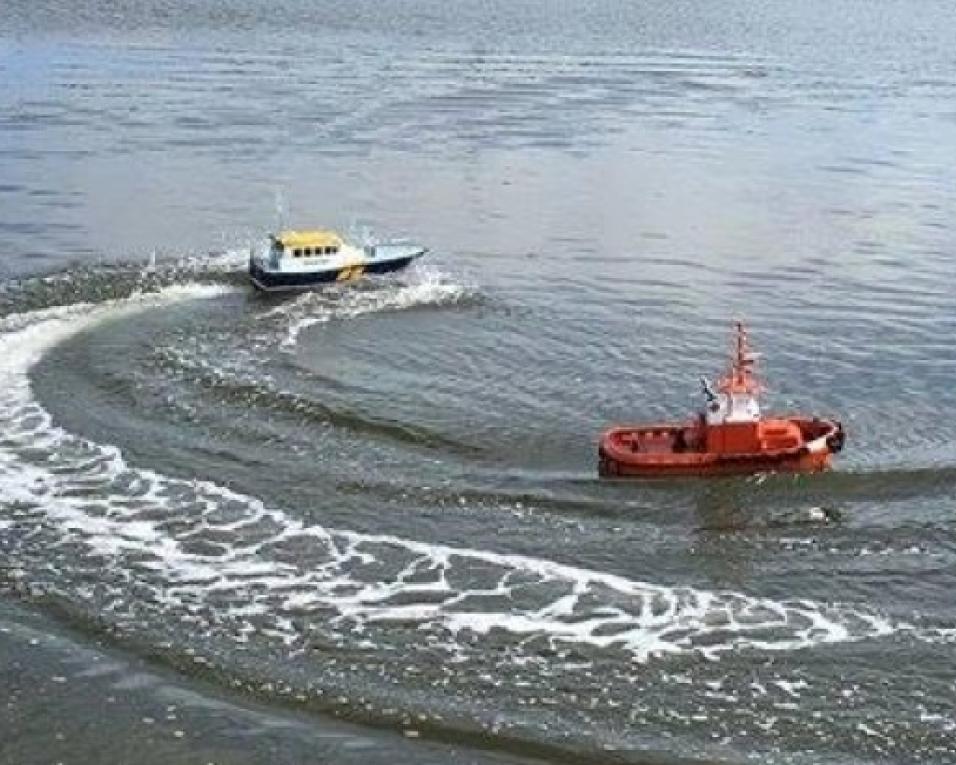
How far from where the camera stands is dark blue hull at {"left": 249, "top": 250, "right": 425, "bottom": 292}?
56656 mm

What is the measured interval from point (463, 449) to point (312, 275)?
61.2 ft

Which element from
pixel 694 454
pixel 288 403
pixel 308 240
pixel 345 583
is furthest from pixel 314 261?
pixel 345 583

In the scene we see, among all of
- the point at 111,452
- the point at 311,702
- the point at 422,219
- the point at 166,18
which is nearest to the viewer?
the point at 311,702

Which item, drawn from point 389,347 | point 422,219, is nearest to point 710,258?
point 422,219

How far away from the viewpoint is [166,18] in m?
145

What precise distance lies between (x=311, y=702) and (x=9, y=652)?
5.89 m

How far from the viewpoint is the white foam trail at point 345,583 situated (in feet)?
101

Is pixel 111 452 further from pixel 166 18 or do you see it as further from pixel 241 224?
pixel 166 18

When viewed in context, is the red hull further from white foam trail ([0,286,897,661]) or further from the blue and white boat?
the blue and white boat

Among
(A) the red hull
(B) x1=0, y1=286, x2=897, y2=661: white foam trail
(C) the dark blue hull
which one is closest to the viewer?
(B) x1=0, y1=286, x2=897, y2=661: white foam trail

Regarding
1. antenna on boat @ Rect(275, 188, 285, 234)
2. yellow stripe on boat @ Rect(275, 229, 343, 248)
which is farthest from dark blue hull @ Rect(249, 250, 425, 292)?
antenna on boat @ Rect(275, 188, 285, 234)

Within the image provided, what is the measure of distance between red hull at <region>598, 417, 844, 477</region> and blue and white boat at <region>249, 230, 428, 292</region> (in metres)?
19.6

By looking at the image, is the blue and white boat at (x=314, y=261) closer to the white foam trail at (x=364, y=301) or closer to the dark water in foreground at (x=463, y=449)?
the white foam trail at (x=364, y=301)

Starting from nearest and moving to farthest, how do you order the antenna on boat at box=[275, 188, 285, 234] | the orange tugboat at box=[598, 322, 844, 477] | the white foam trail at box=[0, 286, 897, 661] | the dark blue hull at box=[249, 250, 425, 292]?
the white foam trail at box=[0, 286, 897, 661] → the orange tugboat at box=[598, 322, 844, 477] → the dark blue hull at box=[249, 250, 425, 292] → the antenna on boat at box=[275, 188, 285, 234]
